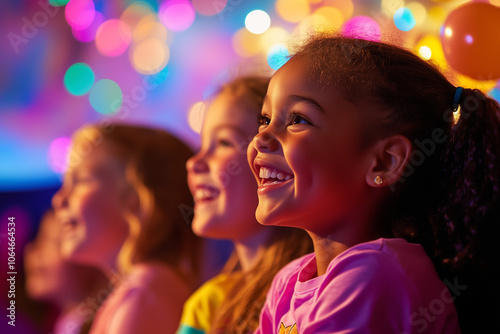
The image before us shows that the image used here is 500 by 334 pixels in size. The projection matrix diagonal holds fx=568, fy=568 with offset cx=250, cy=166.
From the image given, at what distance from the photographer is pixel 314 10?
6.46 ft

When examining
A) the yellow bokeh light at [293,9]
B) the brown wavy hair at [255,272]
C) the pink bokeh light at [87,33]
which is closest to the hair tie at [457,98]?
the brown wavy hair at [255,272]

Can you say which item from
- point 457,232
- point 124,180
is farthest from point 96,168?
point 457,232

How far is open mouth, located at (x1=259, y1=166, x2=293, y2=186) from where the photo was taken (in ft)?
2.90

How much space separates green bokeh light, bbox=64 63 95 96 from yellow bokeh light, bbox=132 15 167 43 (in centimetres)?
25

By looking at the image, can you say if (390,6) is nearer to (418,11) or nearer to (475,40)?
(418,11)

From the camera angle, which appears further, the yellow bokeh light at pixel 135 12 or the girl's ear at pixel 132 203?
the yellow bokeh light at pixel 135 12

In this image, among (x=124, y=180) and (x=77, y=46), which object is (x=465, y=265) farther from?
(x=77, y=46)

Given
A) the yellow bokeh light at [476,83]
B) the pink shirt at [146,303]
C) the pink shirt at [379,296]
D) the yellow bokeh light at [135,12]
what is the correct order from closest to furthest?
the pink shirt at [379,296]
the yellow bokeh light at [476,83]
the pink shirt at [146,303]
the yellow bokeh light at [135,12]

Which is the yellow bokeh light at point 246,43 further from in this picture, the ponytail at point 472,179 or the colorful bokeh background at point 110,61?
the ponytail at point 472,179

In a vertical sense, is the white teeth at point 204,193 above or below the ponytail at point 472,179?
below

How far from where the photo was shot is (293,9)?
1.98 meters

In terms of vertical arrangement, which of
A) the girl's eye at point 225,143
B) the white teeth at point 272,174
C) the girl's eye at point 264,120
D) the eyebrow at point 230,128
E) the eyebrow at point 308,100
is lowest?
the girl's eye at point 225,143

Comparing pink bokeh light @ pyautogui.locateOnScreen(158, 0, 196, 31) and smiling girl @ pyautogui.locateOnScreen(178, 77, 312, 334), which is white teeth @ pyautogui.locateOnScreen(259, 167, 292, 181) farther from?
pink bokeh light @ pyautogui.locateOnScreen(158, 0, 196, 31)

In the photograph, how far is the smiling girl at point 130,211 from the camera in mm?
1522
